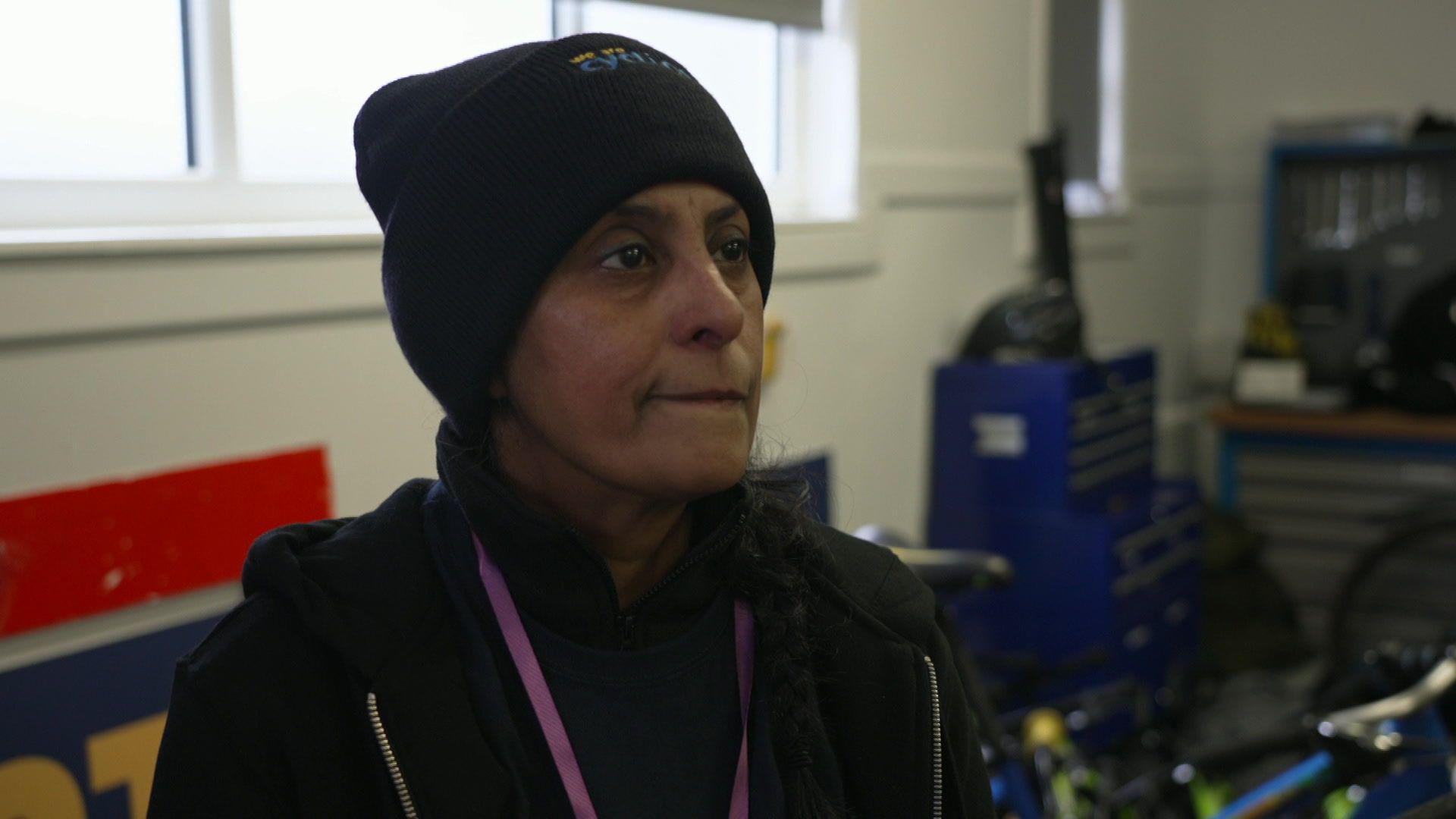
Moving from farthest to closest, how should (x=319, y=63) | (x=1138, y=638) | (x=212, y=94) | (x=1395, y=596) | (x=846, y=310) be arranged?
Result: (x=1395, y=596)
(x=1138, y=638)
(x=846, y=310)
(x=319, y=63)
(x=212, y=94)

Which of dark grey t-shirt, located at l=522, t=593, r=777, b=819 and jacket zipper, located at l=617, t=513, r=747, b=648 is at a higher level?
jacket zipper, located at l=617, t=513, r=747, b=648

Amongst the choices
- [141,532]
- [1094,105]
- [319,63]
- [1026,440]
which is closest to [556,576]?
[141,532]

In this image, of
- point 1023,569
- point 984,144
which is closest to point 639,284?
point 1023,569

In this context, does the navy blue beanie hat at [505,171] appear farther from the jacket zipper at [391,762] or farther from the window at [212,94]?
the window at [212,94]

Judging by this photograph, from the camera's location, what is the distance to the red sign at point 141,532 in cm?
171

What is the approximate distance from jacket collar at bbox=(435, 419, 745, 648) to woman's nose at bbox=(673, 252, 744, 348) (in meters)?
0.18

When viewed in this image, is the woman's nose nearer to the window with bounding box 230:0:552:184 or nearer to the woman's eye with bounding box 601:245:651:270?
the woman's eye with bounding box 601:245:651:270

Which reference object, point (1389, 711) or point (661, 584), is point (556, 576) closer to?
point (661, 584)

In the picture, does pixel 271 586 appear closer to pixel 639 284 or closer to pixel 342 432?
pixel 639 284

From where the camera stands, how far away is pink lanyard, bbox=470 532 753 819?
1006 mm

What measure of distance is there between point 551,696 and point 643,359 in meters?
0.26

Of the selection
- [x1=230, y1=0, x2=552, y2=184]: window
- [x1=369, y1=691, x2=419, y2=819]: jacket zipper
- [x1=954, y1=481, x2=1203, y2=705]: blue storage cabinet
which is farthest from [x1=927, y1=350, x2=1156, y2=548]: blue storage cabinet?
[x1=369, y1=691, x2=419, y2=819]: jacket zipper

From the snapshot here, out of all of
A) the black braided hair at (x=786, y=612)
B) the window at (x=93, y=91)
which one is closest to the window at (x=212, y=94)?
the window at (x=93, y=91)

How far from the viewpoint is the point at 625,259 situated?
3.52 ft
